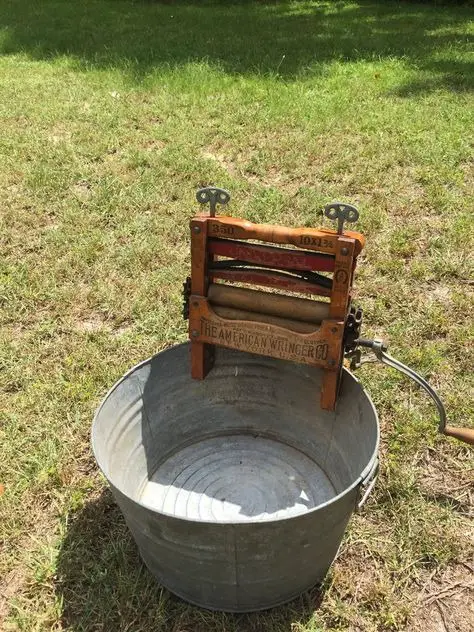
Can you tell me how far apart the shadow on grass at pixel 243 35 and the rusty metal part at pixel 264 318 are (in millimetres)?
4449

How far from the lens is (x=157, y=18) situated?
9227mm

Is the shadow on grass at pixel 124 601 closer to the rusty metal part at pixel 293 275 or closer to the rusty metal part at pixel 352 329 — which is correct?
the rusty metal part at pixel 352 329

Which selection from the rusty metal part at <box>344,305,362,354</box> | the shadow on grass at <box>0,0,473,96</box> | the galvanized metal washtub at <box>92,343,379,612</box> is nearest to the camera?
the galvanized metal washtub at <box>92,343,379,612</box>

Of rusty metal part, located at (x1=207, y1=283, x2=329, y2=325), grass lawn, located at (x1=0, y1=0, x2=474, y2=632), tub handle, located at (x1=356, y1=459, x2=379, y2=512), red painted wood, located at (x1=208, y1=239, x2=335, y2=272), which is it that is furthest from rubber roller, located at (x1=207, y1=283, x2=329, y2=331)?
grass lawn, located at (x1=0, y1=0, x2=474, y2=632)

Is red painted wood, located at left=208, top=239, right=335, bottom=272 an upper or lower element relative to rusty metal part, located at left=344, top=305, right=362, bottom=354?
upper

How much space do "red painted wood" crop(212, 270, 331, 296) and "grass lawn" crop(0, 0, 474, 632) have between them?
0.84m

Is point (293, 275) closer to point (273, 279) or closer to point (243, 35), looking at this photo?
point (273, 279)

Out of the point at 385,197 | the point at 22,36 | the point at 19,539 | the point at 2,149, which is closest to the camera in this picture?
the point at 19,539

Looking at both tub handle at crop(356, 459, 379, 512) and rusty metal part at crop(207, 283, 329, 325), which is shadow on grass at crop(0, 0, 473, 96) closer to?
rusty metal part at crop(207, 283, 329, 325)

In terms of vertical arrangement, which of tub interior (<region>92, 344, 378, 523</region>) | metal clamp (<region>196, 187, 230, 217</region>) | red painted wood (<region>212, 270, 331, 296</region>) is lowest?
tub interior (<region>92, 344, 378, 523</region>)

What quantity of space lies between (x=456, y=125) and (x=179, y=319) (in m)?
3.18

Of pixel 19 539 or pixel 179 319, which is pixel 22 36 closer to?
pixel 179 319

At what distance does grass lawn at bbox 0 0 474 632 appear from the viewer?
191cm

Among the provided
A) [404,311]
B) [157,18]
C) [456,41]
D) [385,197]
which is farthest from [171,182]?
[157,18]
